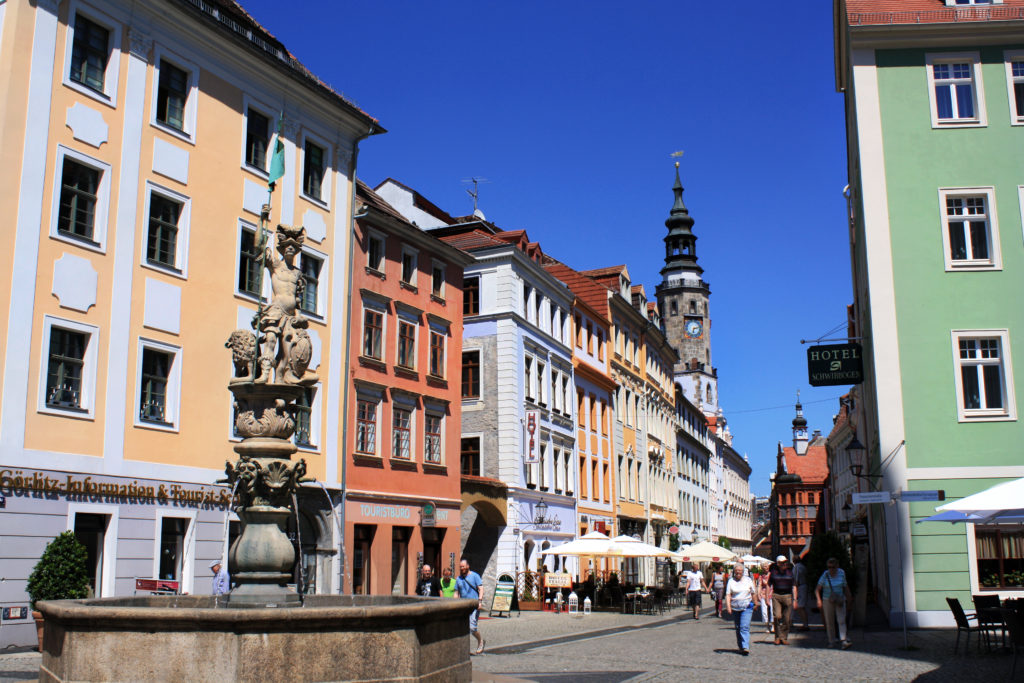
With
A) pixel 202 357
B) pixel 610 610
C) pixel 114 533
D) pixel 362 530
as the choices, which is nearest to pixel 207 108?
pixel 202 357

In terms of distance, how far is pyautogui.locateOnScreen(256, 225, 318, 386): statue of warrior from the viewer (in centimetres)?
1134

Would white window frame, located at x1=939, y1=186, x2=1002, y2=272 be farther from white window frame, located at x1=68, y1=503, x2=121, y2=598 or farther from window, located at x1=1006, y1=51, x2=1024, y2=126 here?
white window frame, located at x1=68, y1=503, x2=121, y2=598

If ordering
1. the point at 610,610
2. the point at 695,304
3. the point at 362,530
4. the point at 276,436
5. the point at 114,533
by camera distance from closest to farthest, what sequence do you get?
the point at 276,436 < the point at 114,533 < the point at 362,530 < the point at 610,610 < the point at 695,304

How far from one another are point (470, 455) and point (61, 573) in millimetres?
21731

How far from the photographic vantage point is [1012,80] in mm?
24938

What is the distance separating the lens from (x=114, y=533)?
1973 cm

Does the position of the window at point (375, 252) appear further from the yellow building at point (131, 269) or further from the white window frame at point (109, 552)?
the white window frame at point (109, 552)

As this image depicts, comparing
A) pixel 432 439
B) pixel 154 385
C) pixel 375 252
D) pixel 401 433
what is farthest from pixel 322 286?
pixel 432 439

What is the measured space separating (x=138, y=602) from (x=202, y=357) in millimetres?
11285

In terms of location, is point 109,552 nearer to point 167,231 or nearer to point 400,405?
point 167,231

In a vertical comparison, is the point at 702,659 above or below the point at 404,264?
below

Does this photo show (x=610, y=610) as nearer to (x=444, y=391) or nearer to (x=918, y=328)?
(x=444, y=391)

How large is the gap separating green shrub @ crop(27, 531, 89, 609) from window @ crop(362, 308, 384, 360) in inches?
490

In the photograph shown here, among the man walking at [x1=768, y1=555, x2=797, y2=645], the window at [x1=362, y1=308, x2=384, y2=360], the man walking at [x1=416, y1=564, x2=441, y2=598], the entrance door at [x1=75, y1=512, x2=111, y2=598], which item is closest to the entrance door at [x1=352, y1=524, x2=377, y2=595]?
the man walking at [x1=416, y1=564, x2=441, y2=598]
